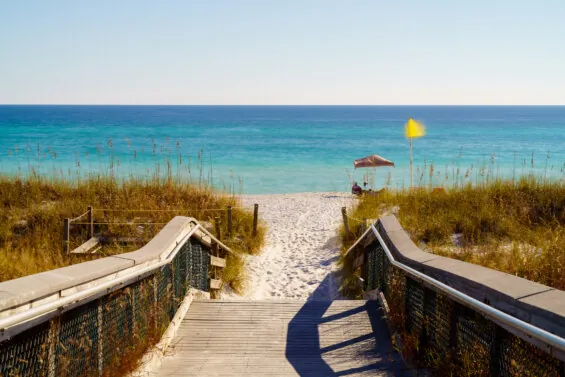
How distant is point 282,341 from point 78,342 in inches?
83.5

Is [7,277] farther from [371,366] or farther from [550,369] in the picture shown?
[550,369]

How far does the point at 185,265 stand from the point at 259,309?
0.94 m

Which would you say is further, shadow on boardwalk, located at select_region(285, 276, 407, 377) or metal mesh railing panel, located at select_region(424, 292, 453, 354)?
shadow on boardwalk, located at select_region(285, 276, 407, 377)

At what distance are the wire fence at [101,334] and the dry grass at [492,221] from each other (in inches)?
151

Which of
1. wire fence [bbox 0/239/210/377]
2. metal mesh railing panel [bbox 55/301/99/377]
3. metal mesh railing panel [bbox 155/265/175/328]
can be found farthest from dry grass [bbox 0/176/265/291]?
metal mesh railing panel [bbox 55/301/99/377]

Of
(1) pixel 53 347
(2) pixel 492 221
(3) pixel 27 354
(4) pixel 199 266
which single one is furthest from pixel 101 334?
(2) pixel 492 221

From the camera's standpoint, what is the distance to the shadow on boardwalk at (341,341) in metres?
4.12

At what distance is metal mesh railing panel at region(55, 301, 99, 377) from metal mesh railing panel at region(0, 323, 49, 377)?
14 cm

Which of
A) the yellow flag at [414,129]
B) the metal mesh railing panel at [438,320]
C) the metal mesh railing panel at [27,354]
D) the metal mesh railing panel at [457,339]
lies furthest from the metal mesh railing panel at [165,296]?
A: the yellow flag at [414,129]

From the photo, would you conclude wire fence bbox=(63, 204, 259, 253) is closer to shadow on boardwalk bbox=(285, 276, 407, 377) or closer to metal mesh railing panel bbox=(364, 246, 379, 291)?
metal mesh railing panel bbox=(364, 246, 379, 291)

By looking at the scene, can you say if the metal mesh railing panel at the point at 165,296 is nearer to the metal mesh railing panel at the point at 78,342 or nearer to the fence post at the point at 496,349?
the metal mesh railing panel at the point at 78,342

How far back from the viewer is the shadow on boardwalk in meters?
4.12

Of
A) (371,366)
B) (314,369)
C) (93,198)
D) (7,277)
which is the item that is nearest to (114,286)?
(314,369)

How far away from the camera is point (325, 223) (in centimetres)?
1374
